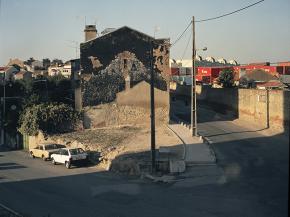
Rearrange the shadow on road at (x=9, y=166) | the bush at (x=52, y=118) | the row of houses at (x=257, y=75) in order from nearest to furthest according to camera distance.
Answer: the shadow on road at (x=9, y=166)
the bush at (x=52, y=118)
the row of houses at (x=257, y=75)

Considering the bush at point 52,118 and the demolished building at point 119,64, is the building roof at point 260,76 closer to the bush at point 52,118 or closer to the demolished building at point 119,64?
the demolished building at point 119,64

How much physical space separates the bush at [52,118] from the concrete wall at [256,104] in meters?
15.8

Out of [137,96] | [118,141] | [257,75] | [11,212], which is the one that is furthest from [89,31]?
[11,212]

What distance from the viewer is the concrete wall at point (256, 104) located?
37812mm

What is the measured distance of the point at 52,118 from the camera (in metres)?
43.1

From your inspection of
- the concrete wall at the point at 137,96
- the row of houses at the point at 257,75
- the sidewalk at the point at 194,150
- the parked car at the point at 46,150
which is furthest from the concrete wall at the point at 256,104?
the parked car at the point at 46,150

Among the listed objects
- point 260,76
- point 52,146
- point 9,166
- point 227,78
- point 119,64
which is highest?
point 119,64

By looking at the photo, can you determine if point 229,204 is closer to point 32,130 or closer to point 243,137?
point 243,137

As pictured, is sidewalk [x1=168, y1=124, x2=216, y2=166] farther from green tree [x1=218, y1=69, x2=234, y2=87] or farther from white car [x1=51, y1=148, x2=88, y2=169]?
green tree [x1=218, y1=69, x2=234, y2=87]

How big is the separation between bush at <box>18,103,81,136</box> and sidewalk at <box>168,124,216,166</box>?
9.49 meters

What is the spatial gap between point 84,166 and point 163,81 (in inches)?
507

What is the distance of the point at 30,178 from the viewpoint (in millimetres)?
29859

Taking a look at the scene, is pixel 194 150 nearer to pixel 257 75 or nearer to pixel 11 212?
pixel 11 212

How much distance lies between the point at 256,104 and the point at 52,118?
18.3m
